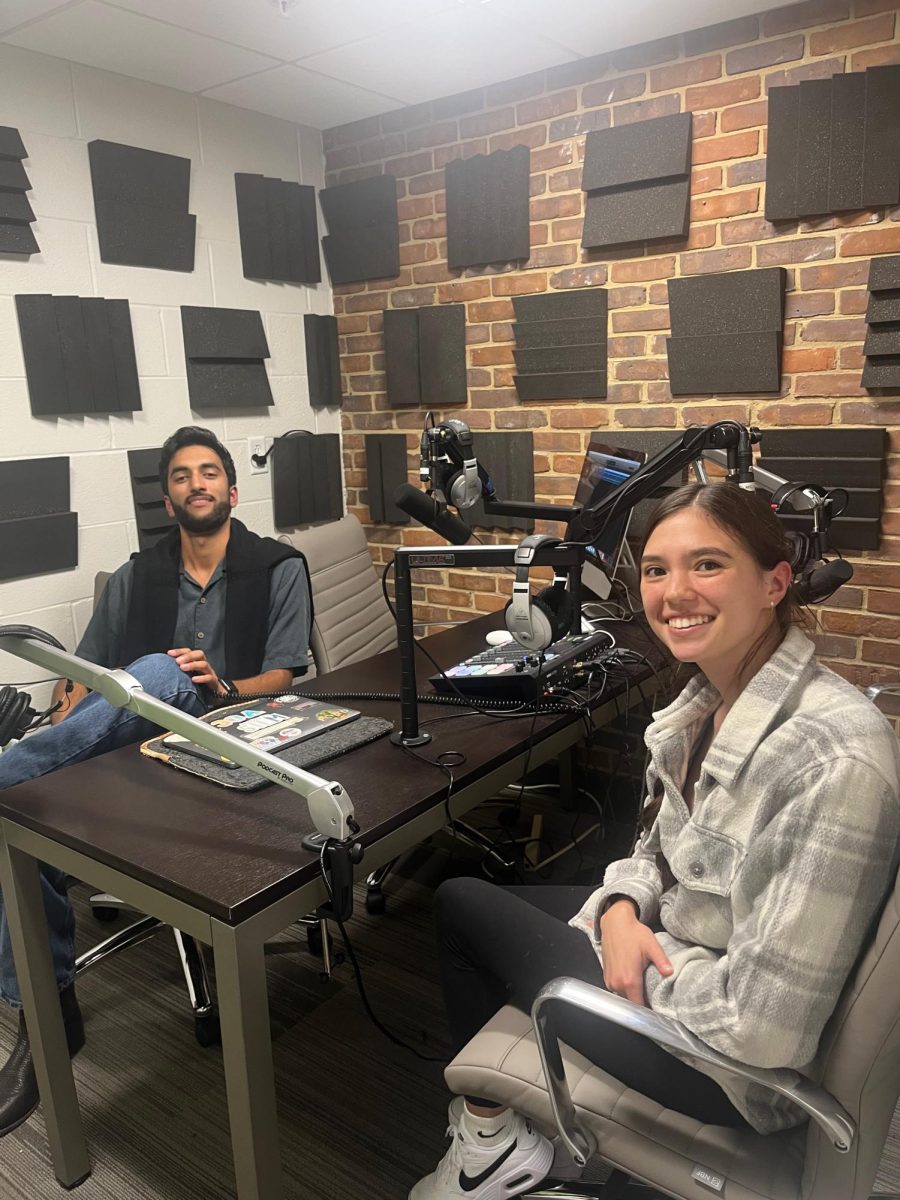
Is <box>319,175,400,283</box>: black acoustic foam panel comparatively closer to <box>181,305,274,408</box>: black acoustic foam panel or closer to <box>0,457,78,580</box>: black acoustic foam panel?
<box>181,305,274,408</box>: black acoustic foam panel

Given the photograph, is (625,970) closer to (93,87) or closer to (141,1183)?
(141,1183)

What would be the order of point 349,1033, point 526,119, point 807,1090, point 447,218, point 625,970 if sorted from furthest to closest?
1. point 447,218
2. point 526,119
3. point 349,1033
4. point 625,970
5. point 807,1090

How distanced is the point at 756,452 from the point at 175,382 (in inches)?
75.8

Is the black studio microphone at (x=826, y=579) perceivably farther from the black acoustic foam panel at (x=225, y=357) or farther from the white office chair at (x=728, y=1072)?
the black acoustic foam panel at (x=225, y=357)

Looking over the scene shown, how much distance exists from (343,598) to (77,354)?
1118 millimetres

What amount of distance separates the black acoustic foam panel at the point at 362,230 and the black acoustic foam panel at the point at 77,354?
96 cm

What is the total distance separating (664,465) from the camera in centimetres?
179

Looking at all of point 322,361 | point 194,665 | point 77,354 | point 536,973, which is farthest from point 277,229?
point 536,973

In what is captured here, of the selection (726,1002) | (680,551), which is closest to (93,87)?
(680,551)

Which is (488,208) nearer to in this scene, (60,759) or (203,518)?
(203,518)

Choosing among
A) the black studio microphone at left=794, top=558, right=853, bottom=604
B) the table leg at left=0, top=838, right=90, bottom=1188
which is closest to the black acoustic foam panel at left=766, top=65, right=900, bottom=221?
the black studio microphone at left=794, top=558, right=853, bottom=604

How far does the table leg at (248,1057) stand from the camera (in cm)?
121

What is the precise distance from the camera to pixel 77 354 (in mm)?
2725

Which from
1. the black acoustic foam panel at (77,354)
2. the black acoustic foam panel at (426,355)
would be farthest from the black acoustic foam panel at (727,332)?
the black acoustic foam panel at (77,354)
